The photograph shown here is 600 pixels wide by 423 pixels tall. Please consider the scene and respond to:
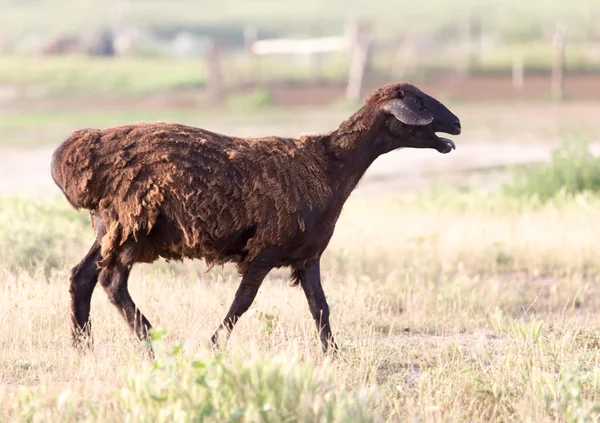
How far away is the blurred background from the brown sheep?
32.2 ft

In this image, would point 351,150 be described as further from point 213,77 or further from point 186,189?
point 213,77

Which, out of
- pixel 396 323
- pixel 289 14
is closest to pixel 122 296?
pixel 396 323

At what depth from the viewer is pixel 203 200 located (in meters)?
7.28

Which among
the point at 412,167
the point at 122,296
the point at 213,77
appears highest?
the point at 122,296

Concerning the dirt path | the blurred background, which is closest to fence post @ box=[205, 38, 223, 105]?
the blurred background

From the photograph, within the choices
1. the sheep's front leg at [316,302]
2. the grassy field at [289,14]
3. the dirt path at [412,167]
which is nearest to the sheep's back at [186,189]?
the sheep's front leg at [316,302]

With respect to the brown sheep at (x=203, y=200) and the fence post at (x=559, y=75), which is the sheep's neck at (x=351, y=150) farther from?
the fence post at (x=559, y=75)

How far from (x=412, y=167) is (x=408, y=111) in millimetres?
13747

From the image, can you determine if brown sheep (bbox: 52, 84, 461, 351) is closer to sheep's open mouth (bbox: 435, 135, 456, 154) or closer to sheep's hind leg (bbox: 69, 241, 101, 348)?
sheep's hind leg (bbox: 69, 241, 101, 348)

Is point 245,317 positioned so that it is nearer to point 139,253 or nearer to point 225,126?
point 139,253

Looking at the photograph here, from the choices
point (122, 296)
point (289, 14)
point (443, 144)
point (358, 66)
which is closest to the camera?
point (122, 296)

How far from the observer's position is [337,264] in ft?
38.5

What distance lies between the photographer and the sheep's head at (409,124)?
775 centimetres

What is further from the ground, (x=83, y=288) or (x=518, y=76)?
(x=83, y=288)
